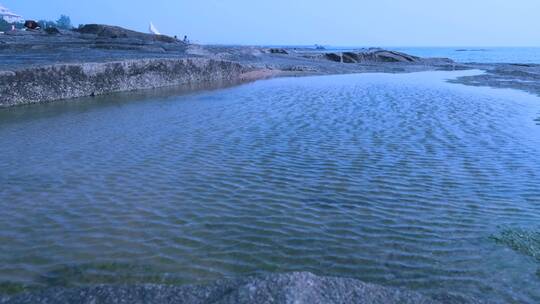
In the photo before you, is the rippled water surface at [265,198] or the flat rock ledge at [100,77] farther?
the flat rock ledge at [100,77]

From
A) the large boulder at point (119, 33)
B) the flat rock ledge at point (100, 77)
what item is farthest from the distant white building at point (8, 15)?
the flat rock ledge at point (100, 77)

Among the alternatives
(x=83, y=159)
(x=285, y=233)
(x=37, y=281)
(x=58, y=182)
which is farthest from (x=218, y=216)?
(x=83, y=159)

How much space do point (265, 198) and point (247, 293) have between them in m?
3.32

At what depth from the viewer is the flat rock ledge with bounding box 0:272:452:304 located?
400 centimetres

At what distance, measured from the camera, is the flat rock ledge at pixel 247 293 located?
400 centimetres

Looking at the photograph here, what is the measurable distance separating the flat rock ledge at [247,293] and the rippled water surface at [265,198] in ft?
1.75

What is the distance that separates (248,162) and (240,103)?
26.9ft

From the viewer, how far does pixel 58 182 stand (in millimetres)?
7754

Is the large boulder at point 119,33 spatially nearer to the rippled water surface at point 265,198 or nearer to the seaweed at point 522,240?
the rippled water surface at point 265,198

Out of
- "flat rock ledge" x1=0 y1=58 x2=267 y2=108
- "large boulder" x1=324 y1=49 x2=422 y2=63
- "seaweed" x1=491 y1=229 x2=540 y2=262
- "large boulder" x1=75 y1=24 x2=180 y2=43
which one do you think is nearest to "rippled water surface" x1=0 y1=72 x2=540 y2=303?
"seaweed" x1=491 y1=229 x2=540 y2=262

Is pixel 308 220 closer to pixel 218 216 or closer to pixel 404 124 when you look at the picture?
pixel 218 216

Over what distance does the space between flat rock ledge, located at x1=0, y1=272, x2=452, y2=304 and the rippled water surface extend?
0.53m

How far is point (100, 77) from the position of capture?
60.2 ft

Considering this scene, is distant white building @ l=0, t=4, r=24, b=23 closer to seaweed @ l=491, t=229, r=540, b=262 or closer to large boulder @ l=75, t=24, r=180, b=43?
large boulder @ l=75, t=24, r=180, b=43
